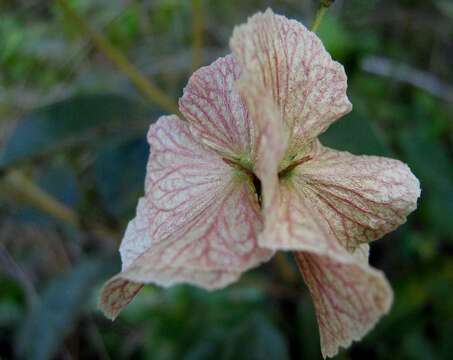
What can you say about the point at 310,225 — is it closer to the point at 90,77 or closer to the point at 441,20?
the point at 90,77

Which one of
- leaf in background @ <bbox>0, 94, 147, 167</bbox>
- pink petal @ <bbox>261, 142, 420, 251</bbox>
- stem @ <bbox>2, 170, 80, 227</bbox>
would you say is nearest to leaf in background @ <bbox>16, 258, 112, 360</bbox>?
stem @ <bbox>2, 170, 80, 227</bbox>

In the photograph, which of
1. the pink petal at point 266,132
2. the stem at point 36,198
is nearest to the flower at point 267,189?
the pink petal at point 266,132

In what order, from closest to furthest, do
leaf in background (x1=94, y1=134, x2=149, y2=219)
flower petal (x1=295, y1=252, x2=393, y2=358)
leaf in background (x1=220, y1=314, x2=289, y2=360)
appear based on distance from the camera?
flower petal (x1=295, y1=252, x2=393, y2=358) → leaf in background (x1=220, y1=314, x2=289, y2=360) → leaf in background (x1=94, y1=134, x2=149, y2=219)

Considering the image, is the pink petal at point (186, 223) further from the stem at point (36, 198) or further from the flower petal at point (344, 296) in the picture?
the stem at point (36, 198)

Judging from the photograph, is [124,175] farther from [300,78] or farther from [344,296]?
[344,296]

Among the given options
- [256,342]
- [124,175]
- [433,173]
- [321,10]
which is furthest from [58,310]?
[321,10]

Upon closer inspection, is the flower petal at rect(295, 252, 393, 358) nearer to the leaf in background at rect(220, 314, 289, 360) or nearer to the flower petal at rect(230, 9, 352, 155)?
the flower petal at rect(230, 9, 352, 155)
